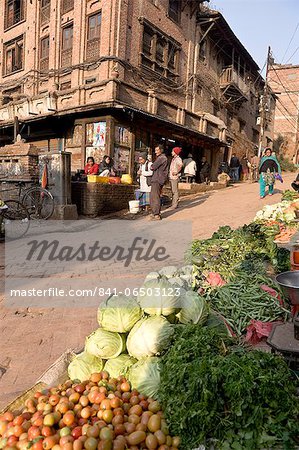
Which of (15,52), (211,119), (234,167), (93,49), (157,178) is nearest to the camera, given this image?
(157,178)

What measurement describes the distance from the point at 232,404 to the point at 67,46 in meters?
20.3

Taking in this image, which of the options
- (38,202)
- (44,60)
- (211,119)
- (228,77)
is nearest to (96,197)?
(38,202)

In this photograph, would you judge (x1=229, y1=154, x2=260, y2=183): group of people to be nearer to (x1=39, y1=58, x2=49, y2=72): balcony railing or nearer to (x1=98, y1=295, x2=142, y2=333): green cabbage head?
(x1=39, y1=58, x2=49, y2=72): balcony railing

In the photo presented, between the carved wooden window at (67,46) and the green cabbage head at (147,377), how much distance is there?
1897cm

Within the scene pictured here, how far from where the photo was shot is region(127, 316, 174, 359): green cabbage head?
2.45 m

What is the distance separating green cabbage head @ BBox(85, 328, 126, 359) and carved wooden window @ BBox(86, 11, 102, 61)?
16.6 metres

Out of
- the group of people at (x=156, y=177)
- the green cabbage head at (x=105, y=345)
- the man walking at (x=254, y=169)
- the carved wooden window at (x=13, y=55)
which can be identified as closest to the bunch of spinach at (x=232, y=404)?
the green cabbage head at (x=105, y=345)

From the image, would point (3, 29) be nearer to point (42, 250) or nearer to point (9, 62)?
point (9, 62)

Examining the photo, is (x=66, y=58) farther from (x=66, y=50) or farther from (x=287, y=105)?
(x=287, y=105)

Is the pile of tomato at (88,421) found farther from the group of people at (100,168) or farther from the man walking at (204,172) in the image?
the man walking at (204,172)

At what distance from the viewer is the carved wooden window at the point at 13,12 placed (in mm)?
21703

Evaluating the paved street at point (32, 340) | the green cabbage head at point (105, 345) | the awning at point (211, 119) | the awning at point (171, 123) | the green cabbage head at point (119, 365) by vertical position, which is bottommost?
the paved street at point (32, 340)

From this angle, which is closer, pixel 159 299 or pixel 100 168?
pixel 159 299

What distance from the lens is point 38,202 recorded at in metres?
10.8
